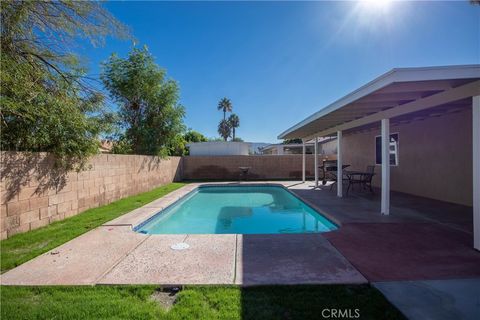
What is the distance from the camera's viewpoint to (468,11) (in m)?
5.29

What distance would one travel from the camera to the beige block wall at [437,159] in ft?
23.0

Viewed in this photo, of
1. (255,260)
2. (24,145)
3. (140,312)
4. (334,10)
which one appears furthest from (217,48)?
(140,312)

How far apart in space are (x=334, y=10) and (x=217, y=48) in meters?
5.03

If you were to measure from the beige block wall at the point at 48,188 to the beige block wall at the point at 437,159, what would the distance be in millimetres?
10067

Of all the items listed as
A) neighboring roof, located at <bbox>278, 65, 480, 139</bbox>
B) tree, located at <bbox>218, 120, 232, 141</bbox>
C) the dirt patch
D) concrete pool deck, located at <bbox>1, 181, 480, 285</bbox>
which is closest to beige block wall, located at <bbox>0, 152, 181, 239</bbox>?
concrete pool deck, located at <bbox>1, 181, 480, 285</bbox>

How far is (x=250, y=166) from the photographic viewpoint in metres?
16.4

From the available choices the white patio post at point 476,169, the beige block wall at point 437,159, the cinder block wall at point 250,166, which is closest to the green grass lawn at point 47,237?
the white patio post at point 476,169

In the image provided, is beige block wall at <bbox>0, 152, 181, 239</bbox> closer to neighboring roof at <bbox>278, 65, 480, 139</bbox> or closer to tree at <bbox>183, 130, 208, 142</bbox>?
neighboring roof at <bbox>278, 65, 480, 139</bbox>

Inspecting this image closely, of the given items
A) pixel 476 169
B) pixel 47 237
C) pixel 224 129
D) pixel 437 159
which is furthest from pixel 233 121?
pixel 476 169

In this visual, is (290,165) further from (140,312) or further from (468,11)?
(140,312)

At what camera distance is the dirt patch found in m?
2.46

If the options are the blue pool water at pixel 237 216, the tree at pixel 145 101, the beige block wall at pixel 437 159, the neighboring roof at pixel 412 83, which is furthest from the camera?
the tree at pixel 145 101

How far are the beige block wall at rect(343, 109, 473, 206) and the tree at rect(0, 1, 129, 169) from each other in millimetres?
8701

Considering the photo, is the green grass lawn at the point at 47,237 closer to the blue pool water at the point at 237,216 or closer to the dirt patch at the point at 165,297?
the blue pool water at the point at 237,216
